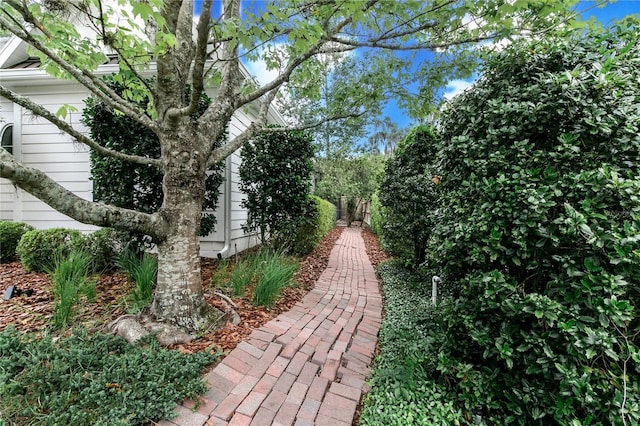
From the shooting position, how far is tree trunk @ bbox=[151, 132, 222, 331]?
2598mm

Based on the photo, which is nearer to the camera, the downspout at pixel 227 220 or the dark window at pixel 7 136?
the downspout at pixel 227 220

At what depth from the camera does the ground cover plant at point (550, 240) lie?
1430 mm

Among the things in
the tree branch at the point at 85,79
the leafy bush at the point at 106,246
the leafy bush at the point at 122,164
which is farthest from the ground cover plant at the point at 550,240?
the leafy bush at the point at 106,246

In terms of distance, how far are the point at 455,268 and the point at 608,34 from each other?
186 cm

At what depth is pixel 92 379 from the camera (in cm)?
180

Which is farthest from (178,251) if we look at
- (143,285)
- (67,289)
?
(67,289)

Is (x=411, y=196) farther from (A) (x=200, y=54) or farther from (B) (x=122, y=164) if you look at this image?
(B) (x=122, y=164)

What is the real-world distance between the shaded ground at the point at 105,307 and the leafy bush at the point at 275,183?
131 cm

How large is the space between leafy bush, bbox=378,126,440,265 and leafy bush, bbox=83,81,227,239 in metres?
3.67

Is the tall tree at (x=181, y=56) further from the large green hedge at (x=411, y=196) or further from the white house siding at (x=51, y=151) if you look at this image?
the white house siding at (x=51, y=151)

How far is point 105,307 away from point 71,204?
1.42 meters

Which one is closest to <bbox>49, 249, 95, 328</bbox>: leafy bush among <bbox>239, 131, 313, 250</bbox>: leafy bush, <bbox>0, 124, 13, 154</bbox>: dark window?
<bbox>239, 131, 313, 250</bbox>: leafy bush

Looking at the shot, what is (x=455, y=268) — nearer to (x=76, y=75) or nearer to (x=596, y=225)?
(x=596, y=225)

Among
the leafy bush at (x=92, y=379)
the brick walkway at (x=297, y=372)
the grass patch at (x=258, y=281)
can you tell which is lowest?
the brick walkway at (x=297, y=372)
